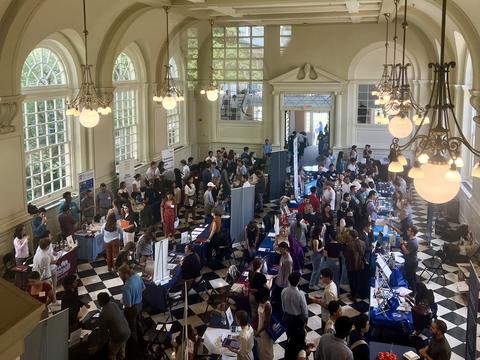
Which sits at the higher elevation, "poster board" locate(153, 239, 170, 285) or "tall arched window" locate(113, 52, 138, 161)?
"tall arched window" locate(113, 52, 138, 161)

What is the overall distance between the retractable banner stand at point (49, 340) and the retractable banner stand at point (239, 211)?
6.06 meters

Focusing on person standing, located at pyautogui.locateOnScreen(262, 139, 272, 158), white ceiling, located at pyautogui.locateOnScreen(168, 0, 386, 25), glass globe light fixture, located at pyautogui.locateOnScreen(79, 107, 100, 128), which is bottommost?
person standing, located at pyautogui.locateOnScreen(262, 139, 272, 158)

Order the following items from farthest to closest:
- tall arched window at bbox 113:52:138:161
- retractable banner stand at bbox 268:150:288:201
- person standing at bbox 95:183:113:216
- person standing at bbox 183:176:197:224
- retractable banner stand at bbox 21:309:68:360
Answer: retractable banner stand at bbox 268:150:288:201, tall arched window at bbox 113:52:138:161, person standing at bbox 183:176:197:224, person standing at bbox 95:183:113:216, retractable banner stand at bbox 21:309:68:360

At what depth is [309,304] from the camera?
31.5ft

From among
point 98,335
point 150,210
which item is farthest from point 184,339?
point 150,210

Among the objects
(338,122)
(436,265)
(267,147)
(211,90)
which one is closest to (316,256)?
(436,265)

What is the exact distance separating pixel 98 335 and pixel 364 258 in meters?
4.81

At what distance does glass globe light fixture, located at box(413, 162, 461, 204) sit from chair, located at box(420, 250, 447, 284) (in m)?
7.67

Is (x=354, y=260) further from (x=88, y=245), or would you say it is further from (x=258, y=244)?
(x=88, y=245)

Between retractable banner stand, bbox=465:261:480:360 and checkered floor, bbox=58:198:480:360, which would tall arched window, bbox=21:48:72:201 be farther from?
retractable banner stand, bbox=465:261:480:360

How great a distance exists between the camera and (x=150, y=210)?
13734mm

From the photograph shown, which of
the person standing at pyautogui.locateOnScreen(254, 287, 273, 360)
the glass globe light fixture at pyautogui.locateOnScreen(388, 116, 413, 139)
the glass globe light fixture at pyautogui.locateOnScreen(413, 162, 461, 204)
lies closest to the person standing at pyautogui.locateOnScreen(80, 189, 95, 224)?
the person standing at pyautogui.locateOnScreen(254, 287, 273, 360)

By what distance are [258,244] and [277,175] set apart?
5735 millimetres

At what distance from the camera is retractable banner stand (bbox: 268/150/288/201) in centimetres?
1605
